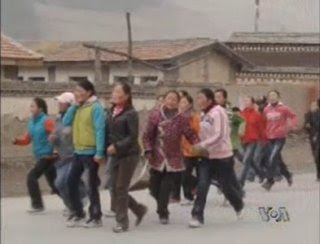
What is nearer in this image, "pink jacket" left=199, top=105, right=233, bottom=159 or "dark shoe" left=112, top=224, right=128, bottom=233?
"dark shoe" left=112, top=224, right=128, bottom=233

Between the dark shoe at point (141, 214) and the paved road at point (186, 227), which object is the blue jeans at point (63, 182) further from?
the dark shoe at point (141, 214)

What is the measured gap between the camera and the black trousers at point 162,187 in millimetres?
8109

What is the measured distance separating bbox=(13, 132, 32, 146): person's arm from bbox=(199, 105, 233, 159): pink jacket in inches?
74.5

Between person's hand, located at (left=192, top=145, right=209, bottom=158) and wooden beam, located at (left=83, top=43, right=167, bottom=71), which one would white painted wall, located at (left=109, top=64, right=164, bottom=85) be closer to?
wooden beam, located at (left=83, top=43, right=167, bottom=71)

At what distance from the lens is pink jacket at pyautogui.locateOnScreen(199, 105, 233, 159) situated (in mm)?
7977

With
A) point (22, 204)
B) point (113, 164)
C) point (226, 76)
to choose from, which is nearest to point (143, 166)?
point (113, 164)

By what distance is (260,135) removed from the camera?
32.2 feet

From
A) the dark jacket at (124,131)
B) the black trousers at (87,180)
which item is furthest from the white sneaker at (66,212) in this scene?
the dark jacket at (124,131)

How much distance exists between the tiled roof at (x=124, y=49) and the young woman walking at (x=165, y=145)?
1208 mm

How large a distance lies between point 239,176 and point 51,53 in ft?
13.4

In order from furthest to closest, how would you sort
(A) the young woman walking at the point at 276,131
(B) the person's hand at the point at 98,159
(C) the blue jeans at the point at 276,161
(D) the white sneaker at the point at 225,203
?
1. (C) the blue jeans at the point at 276,161
2. (A) the young woman walking at the point at 276,131
3. (D) the white sneaker at the point at 225,203
4. (B) the person's hand at the point at 98,159

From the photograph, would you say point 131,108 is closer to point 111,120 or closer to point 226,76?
point 111,120

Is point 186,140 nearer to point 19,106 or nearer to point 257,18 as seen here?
point 257,18

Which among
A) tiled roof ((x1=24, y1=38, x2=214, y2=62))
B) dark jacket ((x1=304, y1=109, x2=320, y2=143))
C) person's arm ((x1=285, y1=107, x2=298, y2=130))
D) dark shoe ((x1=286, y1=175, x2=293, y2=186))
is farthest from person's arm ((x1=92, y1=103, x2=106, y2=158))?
dark jacket ((x1=304, y1=109, x2=320, y2=143))
